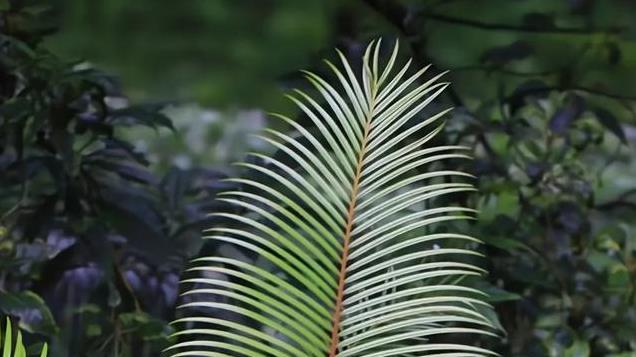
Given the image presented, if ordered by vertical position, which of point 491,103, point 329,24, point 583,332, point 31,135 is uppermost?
point 329,24

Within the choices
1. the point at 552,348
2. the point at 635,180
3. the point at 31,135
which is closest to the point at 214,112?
the point at 31,135

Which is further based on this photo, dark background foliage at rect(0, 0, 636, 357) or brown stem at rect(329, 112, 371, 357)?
dark background foliage at rect(0, 0, 636, 357)

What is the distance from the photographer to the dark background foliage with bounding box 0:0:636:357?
1493 mm

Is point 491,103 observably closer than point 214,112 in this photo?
Yes

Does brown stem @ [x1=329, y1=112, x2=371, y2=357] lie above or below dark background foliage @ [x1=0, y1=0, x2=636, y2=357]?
below

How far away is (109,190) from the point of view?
1605 mm

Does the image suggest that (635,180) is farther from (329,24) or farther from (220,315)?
(220,315)

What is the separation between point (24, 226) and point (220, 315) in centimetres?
36

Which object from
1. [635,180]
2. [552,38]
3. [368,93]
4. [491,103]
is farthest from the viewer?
[635,180]

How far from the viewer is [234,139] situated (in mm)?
1979

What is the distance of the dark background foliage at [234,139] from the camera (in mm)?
1493

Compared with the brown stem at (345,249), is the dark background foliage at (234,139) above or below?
above

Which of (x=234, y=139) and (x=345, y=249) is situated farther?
(x=234, y=139)

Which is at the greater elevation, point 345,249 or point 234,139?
point 234,139
